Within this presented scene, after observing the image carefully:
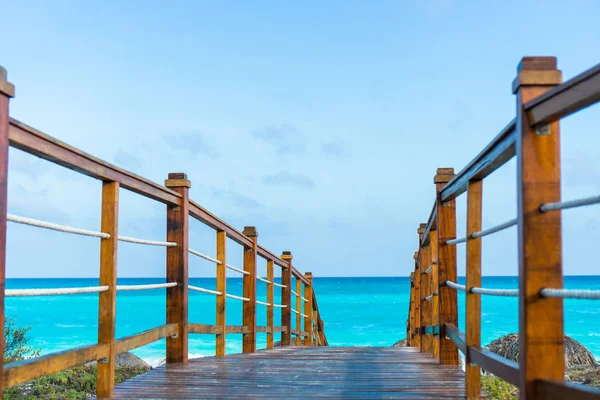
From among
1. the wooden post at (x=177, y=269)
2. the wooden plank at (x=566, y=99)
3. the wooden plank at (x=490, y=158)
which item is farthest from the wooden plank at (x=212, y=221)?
the wooden plank at (x=566, y=99)

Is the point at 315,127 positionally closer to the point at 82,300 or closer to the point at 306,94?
the point at 306,94

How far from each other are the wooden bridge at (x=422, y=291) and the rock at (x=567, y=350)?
5483 mm

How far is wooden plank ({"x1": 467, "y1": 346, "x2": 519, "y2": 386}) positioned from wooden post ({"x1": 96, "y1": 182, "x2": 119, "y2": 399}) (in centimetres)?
156

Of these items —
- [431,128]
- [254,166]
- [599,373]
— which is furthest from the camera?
[254,166]

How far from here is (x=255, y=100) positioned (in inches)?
1264

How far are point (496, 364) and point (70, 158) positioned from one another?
5.85 ft

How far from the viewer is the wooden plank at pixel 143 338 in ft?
9.50

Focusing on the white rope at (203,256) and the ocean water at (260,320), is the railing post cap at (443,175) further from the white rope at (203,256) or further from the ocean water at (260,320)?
the ocean water at (260,320)

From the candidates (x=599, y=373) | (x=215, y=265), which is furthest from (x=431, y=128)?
(x=215, y=265)

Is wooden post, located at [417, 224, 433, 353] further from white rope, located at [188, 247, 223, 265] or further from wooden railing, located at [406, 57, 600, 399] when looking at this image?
wooden railing, located at [406, 57, 600, 399]

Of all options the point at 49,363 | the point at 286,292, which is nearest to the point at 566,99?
the point at 49,363

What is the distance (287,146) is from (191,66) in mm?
32652

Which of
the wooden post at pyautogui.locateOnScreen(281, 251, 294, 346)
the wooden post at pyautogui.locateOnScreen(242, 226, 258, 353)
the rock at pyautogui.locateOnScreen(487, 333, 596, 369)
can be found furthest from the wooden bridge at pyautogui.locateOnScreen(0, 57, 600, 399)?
the rock at pyautogui.locateOnScreen(487, 333, 596, 369)

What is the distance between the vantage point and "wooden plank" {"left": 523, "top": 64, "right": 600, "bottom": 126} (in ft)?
4.57
